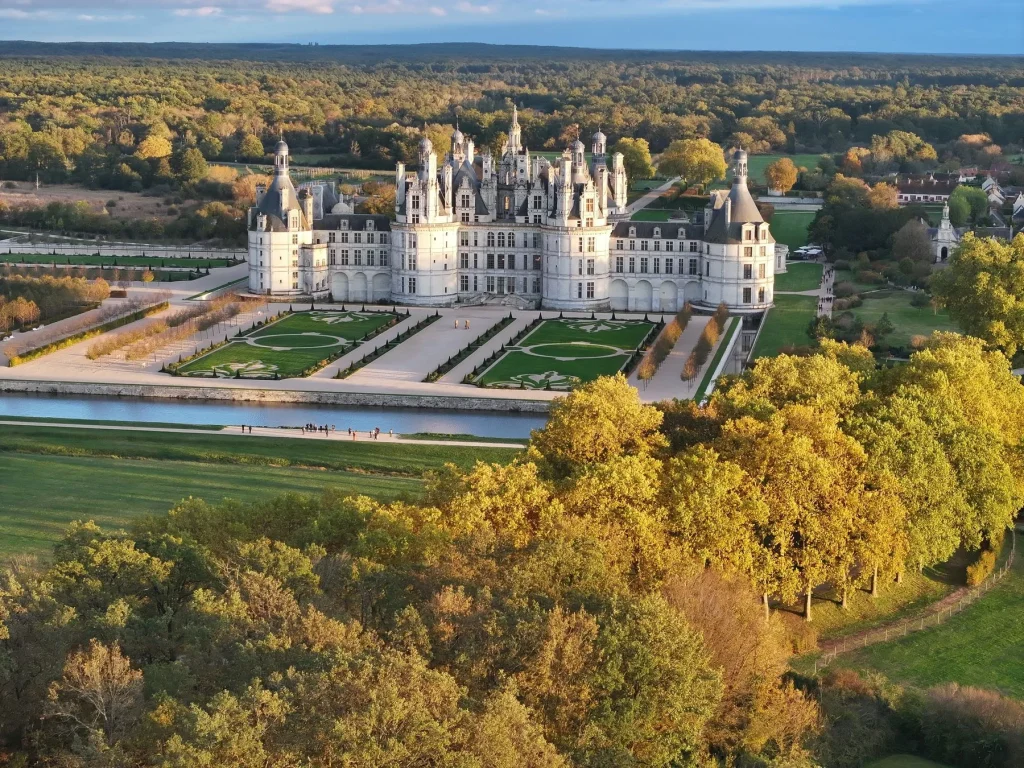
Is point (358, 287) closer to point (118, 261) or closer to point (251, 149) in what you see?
point (118, 261)

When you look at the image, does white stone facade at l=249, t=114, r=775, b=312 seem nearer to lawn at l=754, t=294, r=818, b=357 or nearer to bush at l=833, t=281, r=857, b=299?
lawn at l=754, t=294, r=818, b=357

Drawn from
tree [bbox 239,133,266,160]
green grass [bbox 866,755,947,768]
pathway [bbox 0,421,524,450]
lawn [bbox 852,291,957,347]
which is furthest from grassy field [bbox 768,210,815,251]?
green grass [bbox 866,755,947,768]

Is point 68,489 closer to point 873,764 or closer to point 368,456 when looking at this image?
point 368,456

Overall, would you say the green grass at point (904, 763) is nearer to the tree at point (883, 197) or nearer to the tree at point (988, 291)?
the tree at point (988, 291)

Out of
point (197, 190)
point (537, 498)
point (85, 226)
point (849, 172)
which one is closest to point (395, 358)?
point (537, 498)

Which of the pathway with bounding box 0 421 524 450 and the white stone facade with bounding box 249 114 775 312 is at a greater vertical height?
the white stone facade with bounding box 249 114 775 312

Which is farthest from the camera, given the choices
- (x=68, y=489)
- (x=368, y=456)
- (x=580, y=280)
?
(x=580, y=280)
